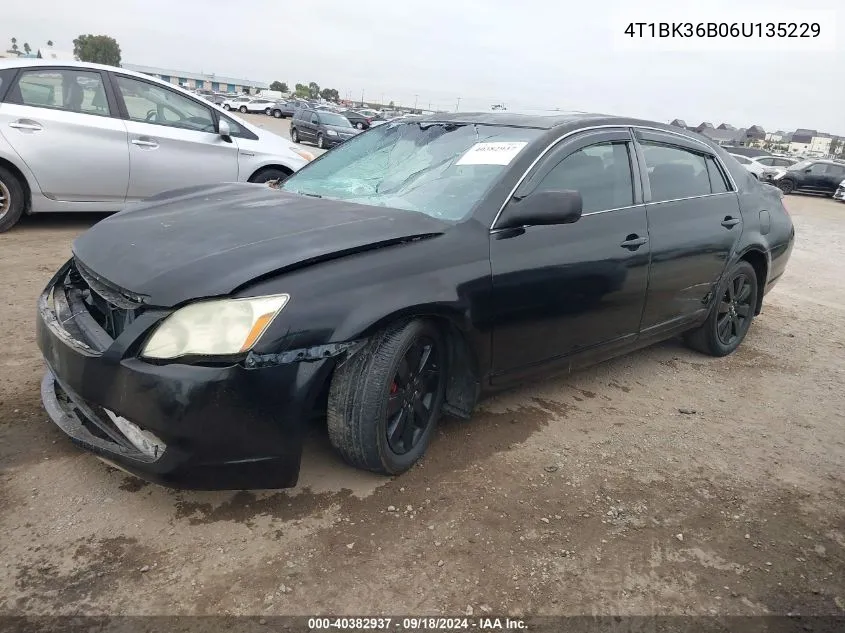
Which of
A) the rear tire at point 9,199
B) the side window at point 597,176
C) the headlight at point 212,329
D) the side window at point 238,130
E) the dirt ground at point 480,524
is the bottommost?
the dirt ground at point 480,524

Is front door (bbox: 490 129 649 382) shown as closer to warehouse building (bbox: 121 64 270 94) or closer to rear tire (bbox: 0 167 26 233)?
rear tire (bbox: 0 167 26 233)

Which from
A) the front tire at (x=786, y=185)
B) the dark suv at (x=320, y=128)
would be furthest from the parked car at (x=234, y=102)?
the front tire at (x=786, y=185)

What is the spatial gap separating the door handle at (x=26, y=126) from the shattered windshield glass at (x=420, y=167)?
3351mm

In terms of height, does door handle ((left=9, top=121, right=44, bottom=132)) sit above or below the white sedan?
below

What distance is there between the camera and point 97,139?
19.1ft

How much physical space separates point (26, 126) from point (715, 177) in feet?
18.6

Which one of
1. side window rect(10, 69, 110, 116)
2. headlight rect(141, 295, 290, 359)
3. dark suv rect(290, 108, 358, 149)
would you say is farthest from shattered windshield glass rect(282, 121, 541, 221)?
dark suv rect(290, 108, 358, 149)

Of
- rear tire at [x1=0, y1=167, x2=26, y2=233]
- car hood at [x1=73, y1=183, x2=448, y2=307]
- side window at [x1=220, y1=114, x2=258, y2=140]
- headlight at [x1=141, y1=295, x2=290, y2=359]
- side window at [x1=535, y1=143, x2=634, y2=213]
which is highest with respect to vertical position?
side window at [x1=535, y1=143, x2=634, y2=213]

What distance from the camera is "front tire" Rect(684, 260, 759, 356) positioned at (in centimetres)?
432

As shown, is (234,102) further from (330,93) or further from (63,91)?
(330,93)

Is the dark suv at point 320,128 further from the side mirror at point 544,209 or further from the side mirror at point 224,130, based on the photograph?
the side mirror at point 544,209

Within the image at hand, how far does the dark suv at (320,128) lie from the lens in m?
23.7

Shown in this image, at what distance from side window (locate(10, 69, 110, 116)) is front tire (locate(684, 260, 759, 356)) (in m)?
5.53

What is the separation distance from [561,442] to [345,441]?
1.21 m
